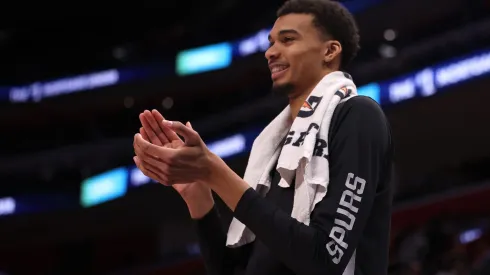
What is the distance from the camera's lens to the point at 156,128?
5.63 feet

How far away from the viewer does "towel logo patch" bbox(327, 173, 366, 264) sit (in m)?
1.53

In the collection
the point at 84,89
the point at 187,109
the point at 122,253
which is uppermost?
the point at 84,89

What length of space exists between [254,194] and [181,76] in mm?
13420

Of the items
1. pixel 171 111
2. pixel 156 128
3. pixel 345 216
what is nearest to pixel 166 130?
pixel 156 128

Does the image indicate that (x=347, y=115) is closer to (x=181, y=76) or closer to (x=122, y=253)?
(x=122, y=253)

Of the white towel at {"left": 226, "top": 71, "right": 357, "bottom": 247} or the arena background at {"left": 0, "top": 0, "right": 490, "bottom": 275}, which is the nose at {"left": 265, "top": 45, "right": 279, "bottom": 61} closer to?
the white towel at {"left": 226, "top": 71, "right": 357, "bottom": 247}

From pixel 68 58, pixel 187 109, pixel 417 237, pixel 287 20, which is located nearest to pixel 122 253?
pixel 187 109

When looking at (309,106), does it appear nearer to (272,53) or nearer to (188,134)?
(272,53)

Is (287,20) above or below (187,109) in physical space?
above

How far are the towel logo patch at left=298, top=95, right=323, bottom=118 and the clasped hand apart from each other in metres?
0.31

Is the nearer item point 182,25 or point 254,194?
point 254,194

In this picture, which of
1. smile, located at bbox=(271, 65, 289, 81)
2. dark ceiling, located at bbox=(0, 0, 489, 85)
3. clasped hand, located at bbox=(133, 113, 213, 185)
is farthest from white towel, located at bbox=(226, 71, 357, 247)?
dark ceiling, located at bbox=(0, 0, 489, 85)

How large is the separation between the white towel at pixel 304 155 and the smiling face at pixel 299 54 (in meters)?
0.06

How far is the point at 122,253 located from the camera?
516 inches
